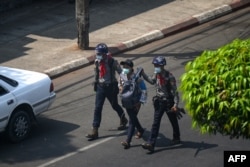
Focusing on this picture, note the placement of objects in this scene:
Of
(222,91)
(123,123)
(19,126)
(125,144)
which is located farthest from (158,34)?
(222,91)

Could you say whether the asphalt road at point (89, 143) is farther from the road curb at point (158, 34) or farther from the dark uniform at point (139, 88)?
the road curb at point (158, 34)

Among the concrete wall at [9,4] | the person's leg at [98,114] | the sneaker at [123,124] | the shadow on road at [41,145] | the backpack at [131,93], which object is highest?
the concrete wall at [9,4]

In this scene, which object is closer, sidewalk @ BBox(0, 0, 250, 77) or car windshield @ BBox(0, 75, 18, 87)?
car windshield @ BBox(0, 75, 18, 87)

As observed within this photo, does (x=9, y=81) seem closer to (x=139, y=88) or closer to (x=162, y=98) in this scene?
(x=139, y=88)

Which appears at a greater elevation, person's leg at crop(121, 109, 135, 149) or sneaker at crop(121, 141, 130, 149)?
person's leg at crop(121, 109, 135, 149)

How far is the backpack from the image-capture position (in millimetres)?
13691

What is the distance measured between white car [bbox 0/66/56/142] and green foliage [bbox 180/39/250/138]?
17.2 feet

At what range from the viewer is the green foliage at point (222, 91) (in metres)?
9.35

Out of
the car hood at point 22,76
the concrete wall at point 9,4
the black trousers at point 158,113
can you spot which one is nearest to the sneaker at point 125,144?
the black trousers at point 158,113

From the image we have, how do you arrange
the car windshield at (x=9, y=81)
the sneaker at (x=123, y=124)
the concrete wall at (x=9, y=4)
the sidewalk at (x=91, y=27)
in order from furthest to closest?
the concrete wall at (x=9, y=4) → the sidewalk at (x=91, y=27) → the sneaker at (x=123, y=124) → the car windshield at (x=9, y=81)

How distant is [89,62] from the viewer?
19.5 meters

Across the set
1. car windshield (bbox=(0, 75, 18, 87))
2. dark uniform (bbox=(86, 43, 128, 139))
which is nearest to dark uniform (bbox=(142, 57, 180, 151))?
dark uniform (bbox=(86, 43, 128, 139))

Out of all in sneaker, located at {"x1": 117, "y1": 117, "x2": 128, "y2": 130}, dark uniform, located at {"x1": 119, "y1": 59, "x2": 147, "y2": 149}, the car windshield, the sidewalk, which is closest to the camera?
Answer: dark uniform, located at {"x1": 119, "y1": 59, "x2": 147, "y2": 149}

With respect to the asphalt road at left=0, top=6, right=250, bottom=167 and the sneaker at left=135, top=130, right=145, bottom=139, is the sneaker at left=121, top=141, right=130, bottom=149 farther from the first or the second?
the sneaker at left=135, top=130, right=145, bottom=139
